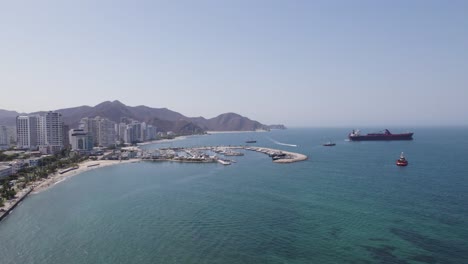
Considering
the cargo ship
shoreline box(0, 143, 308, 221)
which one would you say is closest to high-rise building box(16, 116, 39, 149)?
shoreline box(0, 143, 308, 221)

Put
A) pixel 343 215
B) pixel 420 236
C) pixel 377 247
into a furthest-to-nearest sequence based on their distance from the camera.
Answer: pixel 343 215, pixel 420 236, pixel 377 247

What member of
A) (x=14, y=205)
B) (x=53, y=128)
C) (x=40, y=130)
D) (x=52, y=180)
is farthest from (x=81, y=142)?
(x=14, y=205)

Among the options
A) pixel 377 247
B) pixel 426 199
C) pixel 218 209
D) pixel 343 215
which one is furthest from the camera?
pixel 426 199

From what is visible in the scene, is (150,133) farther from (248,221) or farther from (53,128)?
(248,221)

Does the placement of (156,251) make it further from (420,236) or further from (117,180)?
(117,180)

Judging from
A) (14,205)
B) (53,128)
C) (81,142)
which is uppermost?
(53,128)

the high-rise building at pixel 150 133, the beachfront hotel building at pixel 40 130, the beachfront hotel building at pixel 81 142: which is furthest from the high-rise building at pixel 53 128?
the high-rise building at pixel 150 133

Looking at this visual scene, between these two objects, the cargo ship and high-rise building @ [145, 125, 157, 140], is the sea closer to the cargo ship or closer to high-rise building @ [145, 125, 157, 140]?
the cargo ship

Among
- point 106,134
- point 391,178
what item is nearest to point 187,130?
point 106,134

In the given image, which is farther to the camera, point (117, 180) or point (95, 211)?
point (117, 180)
